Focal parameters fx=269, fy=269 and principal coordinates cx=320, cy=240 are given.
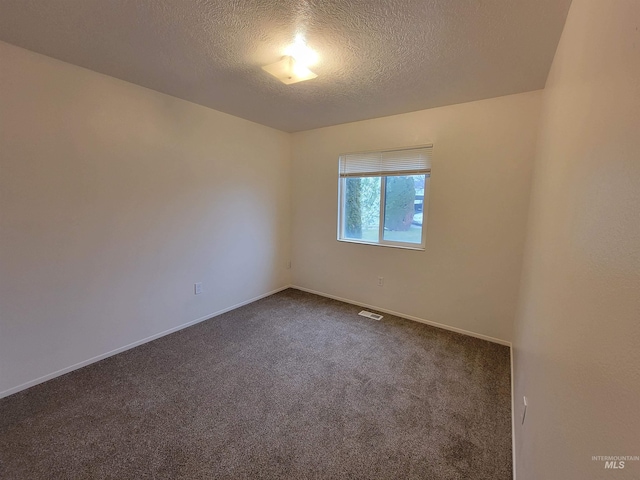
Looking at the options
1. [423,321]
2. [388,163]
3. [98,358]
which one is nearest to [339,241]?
[388,163]

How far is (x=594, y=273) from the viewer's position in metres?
0.67

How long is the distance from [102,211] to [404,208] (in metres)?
3.06

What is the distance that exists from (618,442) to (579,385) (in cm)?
26

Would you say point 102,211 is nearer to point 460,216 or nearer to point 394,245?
point 394,245

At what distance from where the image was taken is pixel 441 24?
1568 millimetres

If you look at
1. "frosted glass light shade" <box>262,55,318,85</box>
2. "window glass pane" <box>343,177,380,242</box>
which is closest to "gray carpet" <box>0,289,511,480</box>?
"window glass pane" <box>343,177,380,242</box>

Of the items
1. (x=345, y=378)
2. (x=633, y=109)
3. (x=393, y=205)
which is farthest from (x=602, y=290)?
(x=393, y=205)

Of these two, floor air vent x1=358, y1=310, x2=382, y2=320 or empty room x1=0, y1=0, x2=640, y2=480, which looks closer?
empty room x1=0, y1=0, x2=640, y2=480

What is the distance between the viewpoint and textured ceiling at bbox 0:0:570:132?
1.46m

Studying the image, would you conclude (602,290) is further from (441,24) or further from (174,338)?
(174,338)

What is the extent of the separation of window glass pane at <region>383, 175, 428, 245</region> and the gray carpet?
1.21 metres

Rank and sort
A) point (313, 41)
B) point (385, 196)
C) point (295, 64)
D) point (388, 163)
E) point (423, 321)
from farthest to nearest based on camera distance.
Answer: point (385, 196)
point (388, 163)
point (423, 321)
point (295, 64)
point (313, 41)

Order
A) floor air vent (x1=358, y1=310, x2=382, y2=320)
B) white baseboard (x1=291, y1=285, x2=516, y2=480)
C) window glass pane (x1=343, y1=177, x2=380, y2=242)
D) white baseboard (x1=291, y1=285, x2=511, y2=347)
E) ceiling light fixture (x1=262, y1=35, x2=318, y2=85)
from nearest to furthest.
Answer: white baseboard (x1=291, y1=285, x2=516, y2=480)
ceiling light fixture (x1=262, y1=35, x2=318, y2=85)
white baseboard (x1=291, y1=285, x2=511, y2=347)
floor air vent (x1=358, y1=310, x2=382, y2=320)
window glass pane (x1=343, y1=177, x2=380, y2=242)

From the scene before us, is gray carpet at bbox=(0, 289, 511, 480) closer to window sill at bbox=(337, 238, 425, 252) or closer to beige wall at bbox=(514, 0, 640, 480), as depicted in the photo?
beige wall at bbox=(514, 0, 640, 480)
